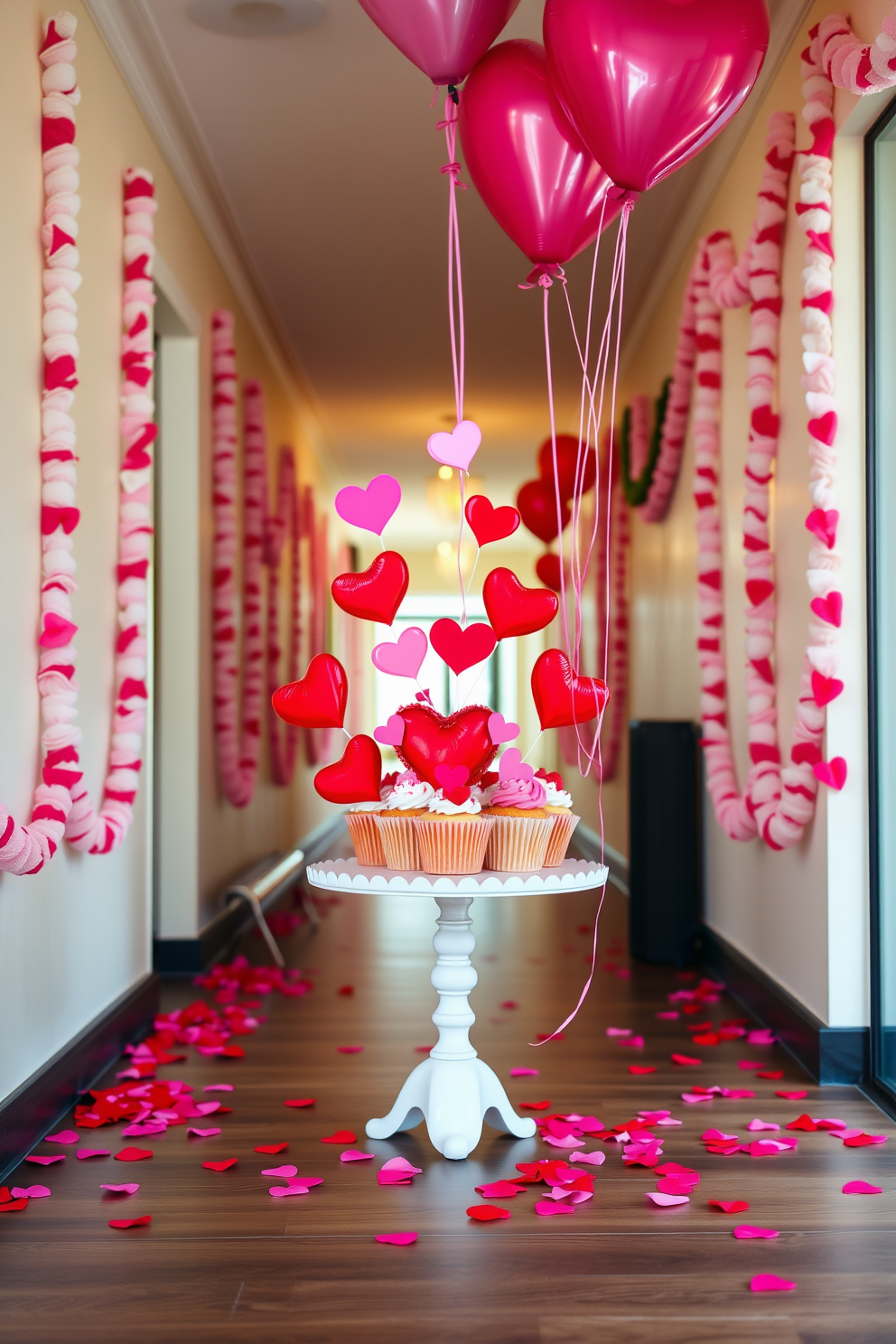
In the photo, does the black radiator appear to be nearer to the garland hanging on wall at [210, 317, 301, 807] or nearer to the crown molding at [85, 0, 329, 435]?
the garland hanging on wall at [210, 317, 301, 807]

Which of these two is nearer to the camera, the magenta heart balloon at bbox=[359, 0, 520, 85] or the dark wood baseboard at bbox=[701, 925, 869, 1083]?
the magenta heart balloon at bbox=[359, 0, 520, 85]

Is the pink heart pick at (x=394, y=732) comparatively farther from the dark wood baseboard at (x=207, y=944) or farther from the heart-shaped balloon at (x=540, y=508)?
the heart-shaped balloon at (x=540, y=508)

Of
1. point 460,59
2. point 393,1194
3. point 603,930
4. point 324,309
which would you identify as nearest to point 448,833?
point 393,1194

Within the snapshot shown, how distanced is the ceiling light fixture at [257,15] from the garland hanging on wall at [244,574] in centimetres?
130

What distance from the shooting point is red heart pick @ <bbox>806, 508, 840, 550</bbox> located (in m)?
2.67

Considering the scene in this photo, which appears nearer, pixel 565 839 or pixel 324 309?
pixel 565 839

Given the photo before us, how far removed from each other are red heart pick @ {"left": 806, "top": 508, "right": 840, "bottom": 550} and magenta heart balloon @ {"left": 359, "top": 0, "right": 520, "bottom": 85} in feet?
3.96

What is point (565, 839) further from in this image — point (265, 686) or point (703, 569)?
point (265, 686)

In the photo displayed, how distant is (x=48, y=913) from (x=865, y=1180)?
1739mm

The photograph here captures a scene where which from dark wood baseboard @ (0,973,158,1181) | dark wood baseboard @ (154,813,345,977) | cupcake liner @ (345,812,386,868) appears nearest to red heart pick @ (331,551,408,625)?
cupcake liner @ (345,812,386,868)

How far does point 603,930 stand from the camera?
16.4 ft

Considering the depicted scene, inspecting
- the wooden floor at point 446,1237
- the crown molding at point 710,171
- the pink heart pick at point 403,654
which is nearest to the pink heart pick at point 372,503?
the pink heart pick at point 403,654

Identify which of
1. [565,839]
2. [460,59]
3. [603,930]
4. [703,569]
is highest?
[460,59]

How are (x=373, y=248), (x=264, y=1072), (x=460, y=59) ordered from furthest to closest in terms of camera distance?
1. (x=373, y=248)
2. (x=264, y=1072)
3. (x=460, y=59)
